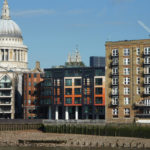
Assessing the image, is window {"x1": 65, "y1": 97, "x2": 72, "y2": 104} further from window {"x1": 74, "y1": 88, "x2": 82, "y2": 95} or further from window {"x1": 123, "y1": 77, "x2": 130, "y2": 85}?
window {"x1": 123, "y1": 77, "x2": 130, "y2": 85}

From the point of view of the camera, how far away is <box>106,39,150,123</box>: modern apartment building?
6117 inches

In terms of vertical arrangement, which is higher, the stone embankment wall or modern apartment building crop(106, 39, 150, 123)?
modern apartment building crop(106, 39, 150, 123)

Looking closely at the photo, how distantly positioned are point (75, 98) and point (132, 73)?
2252 centimetres

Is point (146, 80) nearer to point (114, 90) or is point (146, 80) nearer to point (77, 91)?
point (114, 90)

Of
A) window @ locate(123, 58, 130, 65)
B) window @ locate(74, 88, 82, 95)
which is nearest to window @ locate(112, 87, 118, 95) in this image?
window @ locate(123, 58, 130, 65)

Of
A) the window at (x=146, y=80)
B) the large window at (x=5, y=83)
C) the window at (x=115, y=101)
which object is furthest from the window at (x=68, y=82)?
the window at (x=146, y=80)

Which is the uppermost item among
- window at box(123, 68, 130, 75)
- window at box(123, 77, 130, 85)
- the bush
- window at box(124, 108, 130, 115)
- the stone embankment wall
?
window at box(123, 68, 130, 75)

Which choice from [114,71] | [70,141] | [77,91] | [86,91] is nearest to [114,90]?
[114,71]

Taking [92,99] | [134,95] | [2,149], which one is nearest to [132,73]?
[134,95]

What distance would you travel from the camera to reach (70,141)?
121500 mm

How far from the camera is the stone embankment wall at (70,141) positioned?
117412mm

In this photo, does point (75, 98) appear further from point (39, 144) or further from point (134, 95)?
point (39, 144)

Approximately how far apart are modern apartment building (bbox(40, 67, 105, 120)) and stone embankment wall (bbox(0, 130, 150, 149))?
4240 centimetres

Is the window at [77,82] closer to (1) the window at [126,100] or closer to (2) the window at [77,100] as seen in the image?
(2) the window at [77,100]
